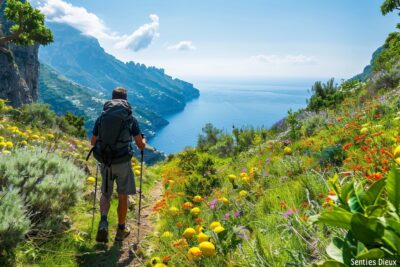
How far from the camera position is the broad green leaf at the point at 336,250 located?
49.5 inches

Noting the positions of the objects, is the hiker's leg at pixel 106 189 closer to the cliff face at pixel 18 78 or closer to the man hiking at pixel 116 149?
the man hiking at pixel 116 149

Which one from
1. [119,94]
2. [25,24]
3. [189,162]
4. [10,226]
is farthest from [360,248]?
[25,24]

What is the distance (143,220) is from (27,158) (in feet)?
10.3

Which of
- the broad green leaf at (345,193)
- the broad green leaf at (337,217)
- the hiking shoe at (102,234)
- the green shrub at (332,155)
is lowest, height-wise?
the hiking shoe at (102,234)

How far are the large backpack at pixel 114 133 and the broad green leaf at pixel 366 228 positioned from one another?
436cm

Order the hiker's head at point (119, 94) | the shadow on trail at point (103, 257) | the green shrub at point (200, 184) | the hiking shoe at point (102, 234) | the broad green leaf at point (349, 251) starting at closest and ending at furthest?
the broad green leaf at point (349, 251), the shadow on trail at point (103, 257), the hiking shoe at point (102, 234), the hiker's head at point (119, 94), the green shrub at point (200, 184)

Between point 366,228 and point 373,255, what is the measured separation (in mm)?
114

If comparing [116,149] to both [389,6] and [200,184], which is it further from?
[389,6]

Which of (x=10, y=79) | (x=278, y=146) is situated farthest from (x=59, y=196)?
(x=10, y=79)

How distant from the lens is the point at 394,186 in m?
1.27

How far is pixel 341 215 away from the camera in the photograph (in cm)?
122

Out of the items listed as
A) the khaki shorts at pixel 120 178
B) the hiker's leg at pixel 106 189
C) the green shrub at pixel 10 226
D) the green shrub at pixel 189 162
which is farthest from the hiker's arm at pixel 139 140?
the green shrub at pixel 189 162

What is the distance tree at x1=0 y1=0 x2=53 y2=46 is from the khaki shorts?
713 centimetres

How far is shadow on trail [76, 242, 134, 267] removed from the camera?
175 inches
